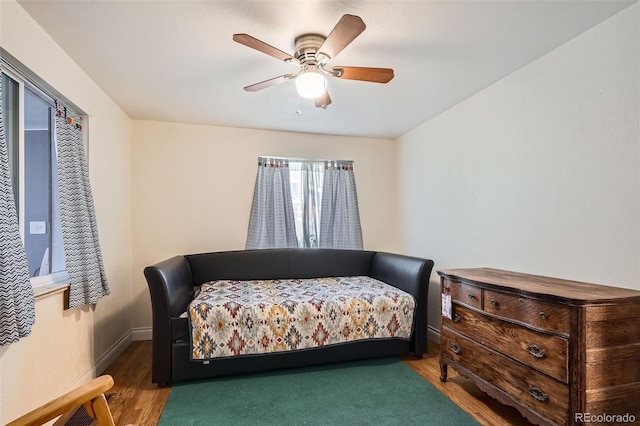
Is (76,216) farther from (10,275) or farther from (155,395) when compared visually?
(155,395)

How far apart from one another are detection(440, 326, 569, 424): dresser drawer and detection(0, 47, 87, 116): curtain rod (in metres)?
3.05

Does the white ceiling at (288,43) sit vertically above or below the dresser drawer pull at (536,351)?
above

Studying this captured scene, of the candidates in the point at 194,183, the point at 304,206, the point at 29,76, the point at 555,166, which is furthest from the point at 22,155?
the point at 555,166

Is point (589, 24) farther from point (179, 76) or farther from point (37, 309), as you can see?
point (37, 309)

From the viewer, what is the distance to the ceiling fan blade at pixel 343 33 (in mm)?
1421

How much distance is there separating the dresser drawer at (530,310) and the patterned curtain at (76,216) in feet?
8.51

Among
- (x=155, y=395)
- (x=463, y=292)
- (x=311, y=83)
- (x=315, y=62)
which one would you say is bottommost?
(x=155, y=395)

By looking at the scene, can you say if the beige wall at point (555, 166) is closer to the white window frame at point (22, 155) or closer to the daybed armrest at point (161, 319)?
the daybed armrest at point (161, 319)

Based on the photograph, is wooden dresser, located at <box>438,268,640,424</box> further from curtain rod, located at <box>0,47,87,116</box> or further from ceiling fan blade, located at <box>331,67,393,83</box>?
curtain rod, located at <box>0,47,87,116</box>

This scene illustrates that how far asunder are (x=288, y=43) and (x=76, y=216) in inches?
70.6

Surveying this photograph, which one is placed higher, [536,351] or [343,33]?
[343,33]

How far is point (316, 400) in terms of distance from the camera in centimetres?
214

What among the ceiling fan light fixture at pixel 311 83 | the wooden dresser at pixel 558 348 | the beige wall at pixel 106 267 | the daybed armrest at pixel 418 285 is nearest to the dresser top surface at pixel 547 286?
the wooden dresser at pixel 558 348

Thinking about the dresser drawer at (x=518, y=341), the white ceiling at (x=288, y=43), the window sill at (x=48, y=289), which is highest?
the white ceiling at (x=288, y=43)
